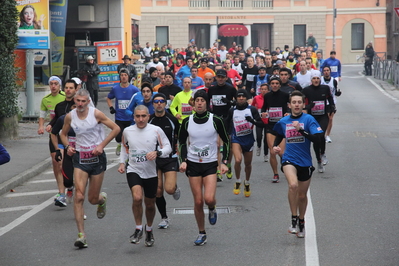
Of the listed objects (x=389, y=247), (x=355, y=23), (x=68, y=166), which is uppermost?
(x=355, y=23)

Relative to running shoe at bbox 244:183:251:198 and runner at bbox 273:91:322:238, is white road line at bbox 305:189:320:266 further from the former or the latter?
running shoe at bbox 244:183:251:198

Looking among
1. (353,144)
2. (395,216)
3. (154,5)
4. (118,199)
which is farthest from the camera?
(154,5)

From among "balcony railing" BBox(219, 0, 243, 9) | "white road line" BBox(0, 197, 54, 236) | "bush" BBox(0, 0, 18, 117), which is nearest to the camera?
"white road line" BBox(0, 197, 54, 236)

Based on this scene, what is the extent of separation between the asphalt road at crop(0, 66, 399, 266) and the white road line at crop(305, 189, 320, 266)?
0.4 inches

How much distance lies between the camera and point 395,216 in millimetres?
9789

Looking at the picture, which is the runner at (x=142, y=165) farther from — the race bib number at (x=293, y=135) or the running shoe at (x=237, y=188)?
the running shoe at (x=237, y=188)

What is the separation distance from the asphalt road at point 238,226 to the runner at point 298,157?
13.1 inches

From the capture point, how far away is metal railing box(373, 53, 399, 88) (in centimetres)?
3584

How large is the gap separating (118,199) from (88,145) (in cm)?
274

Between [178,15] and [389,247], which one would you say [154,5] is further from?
[389,247]

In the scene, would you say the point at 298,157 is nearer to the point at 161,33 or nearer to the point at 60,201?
the point at 60,201

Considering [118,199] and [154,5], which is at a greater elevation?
[154,5]

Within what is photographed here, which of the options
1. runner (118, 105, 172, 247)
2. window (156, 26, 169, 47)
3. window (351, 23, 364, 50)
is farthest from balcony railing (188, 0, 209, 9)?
runner (118, 105, 172, 247)

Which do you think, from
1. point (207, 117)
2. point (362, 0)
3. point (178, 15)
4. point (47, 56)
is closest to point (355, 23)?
point (362, 0)
